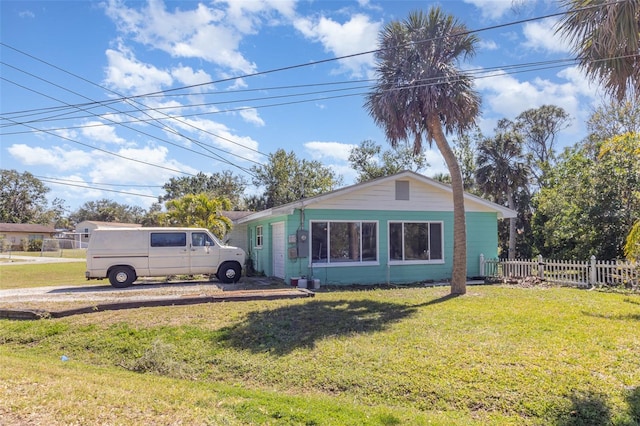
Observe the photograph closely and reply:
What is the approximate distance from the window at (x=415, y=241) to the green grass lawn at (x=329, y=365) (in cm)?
560

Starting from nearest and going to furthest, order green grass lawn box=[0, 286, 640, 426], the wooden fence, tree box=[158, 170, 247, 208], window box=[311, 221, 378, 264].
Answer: green grass lawn box=[0, 286, 640, 426], the wooden fence, window box=[311, 221, 378, 264], tree box=[158, 170, 247, 208]

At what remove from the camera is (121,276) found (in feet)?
45.0

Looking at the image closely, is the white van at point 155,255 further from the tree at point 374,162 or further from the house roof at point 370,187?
the tree at point 374,162

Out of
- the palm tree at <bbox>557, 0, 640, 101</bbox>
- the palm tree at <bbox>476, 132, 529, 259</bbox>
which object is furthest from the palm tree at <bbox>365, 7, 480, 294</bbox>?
the palm tree at <bbox>476, 132, 529, 259</bbox>

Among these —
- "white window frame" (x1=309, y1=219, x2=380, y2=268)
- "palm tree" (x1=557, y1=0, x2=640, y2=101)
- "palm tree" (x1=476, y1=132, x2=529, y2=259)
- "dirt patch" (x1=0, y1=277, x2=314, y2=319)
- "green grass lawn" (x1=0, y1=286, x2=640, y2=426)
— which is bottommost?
"green grass lawn" (x1=0, y1=286, x2=640, y2=426)

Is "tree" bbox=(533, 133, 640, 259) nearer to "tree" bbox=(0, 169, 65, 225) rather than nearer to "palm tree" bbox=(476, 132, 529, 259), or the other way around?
Answer: "palm tree" bbox=(476, 132, 529, 259)

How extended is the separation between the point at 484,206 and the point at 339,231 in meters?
5.83

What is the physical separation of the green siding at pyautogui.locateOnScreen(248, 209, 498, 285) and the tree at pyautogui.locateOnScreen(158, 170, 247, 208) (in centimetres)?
3518

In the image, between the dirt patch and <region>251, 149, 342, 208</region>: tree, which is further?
<region>251, 149, 342, 208</region>: tree

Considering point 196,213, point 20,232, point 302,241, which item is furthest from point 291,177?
point 20,232

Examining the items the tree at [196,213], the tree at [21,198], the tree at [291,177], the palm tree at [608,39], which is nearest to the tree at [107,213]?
the tree at [21,198]

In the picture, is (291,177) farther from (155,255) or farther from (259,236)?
(155,255)

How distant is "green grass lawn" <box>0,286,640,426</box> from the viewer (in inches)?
175

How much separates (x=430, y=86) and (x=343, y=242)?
6.02m
